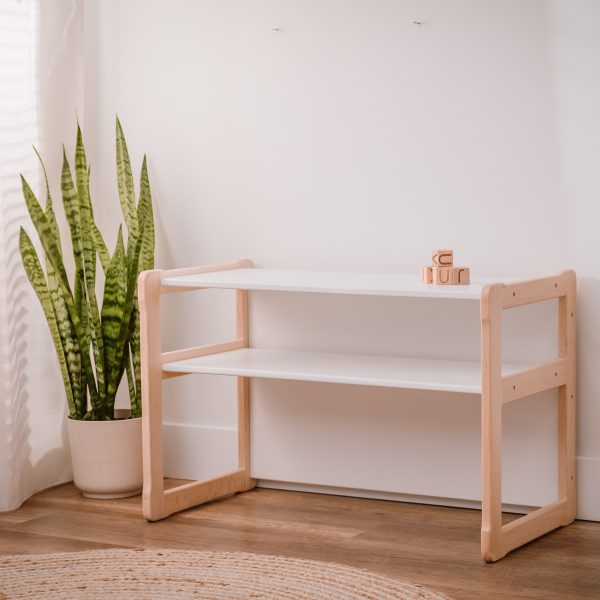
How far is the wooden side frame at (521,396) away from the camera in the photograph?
2.55m

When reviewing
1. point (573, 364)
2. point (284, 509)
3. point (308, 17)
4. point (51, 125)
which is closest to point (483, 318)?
point (573, 364)

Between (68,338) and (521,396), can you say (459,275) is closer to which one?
(521,396)

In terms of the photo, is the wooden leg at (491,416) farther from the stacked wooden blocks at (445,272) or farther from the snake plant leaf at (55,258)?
the snake plant leaf at (55,258)

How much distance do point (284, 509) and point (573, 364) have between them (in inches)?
34.8

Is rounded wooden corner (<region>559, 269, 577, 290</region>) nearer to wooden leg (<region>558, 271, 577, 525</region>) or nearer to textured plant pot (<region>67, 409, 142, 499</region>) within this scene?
wooden leg (<region>558, 271, 577, 525</region>)

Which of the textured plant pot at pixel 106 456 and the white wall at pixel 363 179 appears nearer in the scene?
the white wall at pixel 363 179

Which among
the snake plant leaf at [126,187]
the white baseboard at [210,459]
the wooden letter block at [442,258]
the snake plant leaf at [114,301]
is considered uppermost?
the snake plant leaf at [126,187]

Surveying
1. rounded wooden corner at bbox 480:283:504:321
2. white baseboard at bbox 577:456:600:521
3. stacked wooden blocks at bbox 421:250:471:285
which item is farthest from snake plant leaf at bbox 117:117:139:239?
white baseboard at bbox 577:456:600:521

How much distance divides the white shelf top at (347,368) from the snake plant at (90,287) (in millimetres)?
260

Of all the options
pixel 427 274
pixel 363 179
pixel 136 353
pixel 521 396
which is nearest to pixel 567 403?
pixel 521 396

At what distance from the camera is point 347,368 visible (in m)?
2.90

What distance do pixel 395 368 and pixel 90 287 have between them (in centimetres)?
94

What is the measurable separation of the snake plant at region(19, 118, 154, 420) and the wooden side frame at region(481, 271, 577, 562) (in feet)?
3.73

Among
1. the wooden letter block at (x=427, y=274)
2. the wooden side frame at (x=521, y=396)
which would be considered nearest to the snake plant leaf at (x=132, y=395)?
the wooden letter block at (x=427, y=274)
